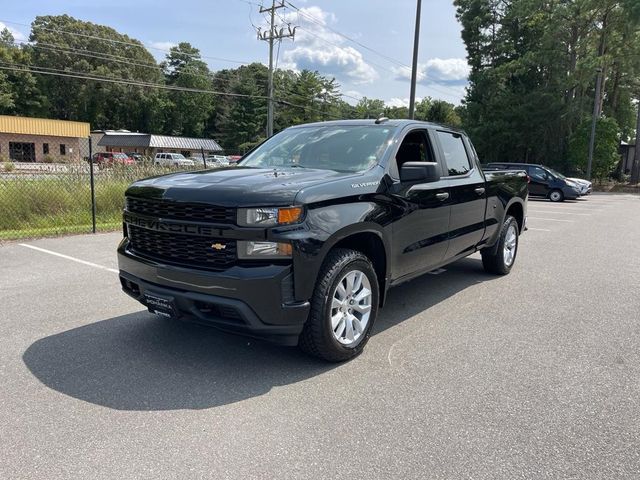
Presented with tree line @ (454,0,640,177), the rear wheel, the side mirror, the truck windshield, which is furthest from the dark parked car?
the side mirror

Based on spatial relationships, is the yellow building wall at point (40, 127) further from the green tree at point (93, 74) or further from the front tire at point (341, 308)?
the front tire at point (341, 308)

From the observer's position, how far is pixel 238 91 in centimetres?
8612

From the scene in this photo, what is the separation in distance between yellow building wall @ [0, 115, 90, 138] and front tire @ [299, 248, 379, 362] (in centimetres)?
5407

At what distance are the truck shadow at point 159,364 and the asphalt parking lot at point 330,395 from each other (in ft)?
0.05

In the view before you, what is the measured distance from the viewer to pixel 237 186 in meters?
3.56

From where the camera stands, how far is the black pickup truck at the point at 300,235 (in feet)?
11.2

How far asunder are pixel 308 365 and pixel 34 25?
9276cm

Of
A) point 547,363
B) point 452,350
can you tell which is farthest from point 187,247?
point 547,363

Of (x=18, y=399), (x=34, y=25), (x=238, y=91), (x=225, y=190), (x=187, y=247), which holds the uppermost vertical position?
(x=34, y=25)

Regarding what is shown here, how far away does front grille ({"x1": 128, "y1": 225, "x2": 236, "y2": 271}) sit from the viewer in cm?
348

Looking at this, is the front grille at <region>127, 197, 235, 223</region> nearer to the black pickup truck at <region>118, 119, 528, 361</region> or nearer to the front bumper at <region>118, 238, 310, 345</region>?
the black pickup truck at <region>118, 119, 528, 361</region>

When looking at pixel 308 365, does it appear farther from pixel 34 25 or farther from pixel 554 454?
pixel 34 25

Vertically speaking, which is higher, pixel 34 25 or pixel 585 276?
pixel 34 25

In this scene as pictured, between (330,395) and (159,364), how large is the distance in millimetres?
1367
